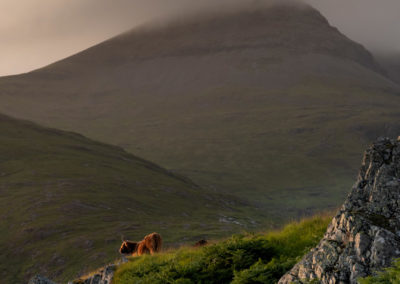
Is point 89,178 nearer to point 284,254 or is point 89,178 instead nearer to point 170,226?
point 170,226

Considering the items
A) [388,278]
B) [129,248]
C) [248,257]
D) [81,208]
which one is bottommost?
[81,208]

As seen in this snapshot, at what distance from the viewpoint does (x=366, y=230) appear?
34.6ft

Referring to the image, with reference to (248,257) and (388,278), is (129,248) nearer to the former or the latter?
(248,257)

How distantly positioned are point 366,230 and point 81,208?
11789 cm

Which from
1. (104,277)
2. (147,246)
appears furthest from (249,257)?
(147,246)

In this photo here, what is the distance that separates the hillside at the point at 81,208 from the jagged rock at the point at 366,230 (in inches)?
2873

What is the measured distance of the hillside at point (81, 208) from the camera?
90.0 m

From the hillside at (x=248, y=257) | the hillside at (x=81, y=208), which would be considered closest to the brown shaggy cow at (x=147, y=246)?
the hillside at (x=248, y=257)

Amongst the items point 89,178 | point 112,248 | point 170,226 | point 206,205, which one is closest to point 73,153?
point 89,178

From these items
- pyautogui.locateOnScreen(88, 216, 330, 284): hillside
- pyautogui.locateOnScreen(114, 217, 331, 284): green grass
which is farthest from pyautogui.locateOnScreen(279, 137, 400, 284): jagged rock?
pyautogui.locateOnScreen(114, 217, 331, 284): green grass

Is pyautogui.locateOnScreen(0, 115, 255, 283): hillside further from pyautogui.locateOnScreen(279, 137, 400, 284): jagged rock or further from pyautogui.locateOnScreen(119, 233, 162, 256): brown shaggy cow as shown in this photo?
pyautogui.locateOnScreen(279, 137, 400, 284): jagged rock

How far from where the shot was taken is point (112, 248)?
90.4 meters

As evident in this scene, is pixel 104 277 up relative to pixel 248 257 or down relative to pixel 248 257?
down

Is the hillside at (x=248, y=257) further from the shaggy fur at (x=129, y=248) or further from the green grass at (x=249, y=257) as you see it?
the shaggy fur at (x=129, y=248)
